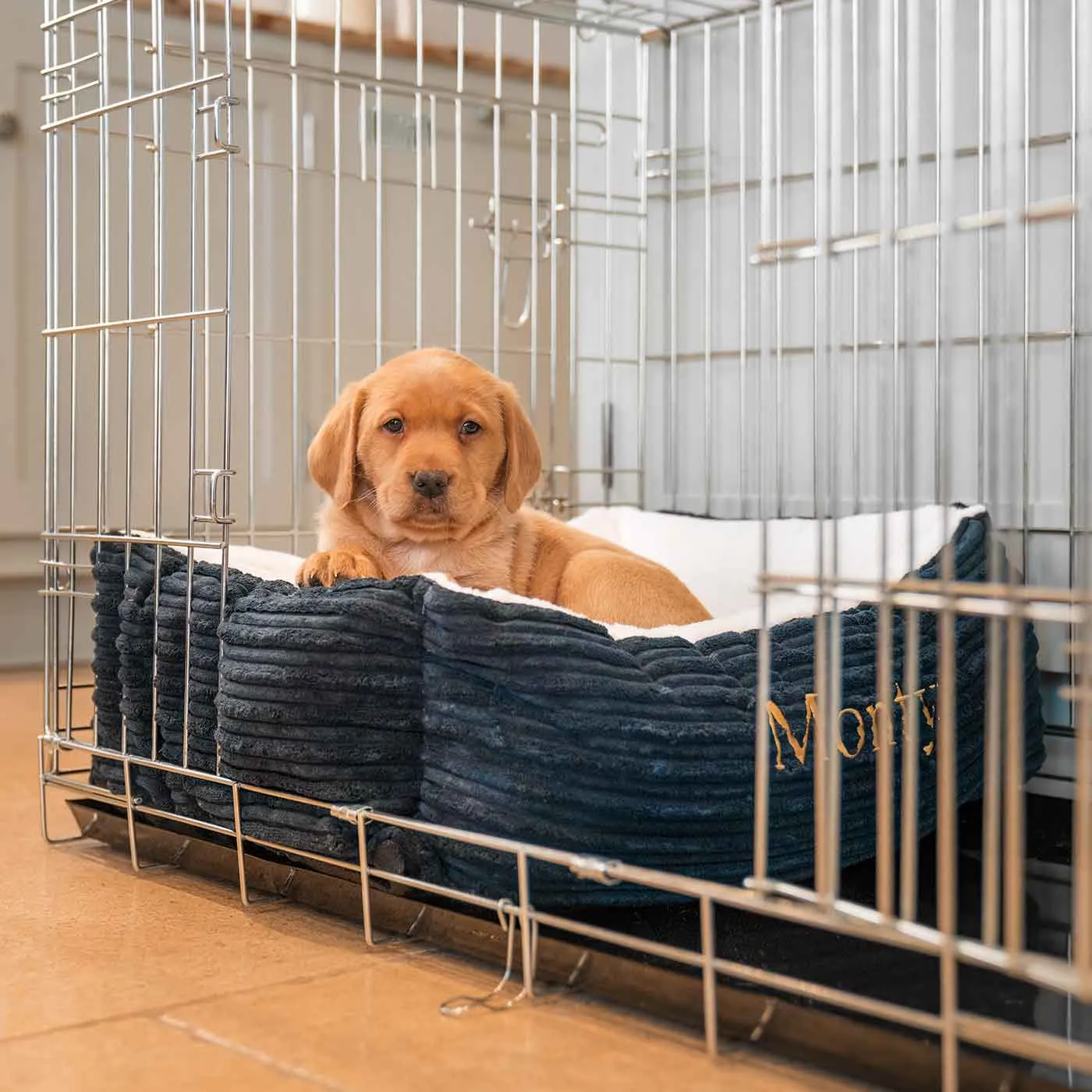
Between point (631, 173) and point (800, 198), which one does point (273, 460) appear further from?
point (800, 198)

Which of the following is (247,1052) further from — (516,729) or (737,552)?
(737,552)

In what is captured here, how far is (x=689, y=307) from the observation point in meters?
3.28

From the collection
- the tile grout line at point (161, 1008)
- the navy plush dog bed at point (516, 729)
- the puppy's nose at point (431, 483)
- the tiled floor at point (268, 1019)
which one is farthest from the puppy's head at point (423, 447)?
the tile grout line at point (161, 1008)

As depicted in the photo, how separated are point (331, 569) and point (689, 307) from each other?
1.45 meters

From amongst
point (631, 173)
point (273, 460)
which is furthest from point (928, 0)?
point (273, 460)

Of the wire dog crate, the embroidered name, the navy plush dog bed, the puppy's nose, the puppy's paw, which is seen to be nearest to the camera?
the wire dog crate

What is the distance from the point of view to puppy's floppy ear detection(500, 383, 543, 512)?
2.37m

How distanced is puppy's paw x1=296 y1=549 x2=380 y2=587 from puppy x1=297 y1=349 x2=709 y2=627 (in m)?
0.04

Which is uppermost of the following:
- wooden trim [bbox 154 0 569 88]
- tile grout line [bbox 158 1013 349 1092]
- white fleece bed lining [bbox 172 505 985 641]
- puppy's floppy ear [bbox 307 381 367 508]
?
wooden trim [bbox 154 0 569 88]

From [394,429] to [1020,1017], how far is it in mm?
1277

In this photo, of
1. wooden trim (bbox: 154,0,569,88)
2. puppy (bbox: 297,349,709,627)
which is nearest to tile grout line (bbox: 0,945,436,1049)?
puppy (bbox: 297,349,709,627)

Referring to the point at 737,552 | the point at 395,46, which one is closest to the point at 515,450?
Answer: the point at 737,552

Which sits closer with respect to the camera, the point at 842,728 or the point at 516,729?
the point at 516,729

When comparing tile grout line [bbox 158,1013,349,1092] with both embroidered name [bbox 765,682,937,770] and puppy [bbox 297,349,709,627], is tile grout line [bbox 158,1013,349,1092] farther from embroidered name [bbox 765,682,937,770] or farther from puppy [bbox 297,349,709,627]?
puppy [bbox 297,349,709,627]
